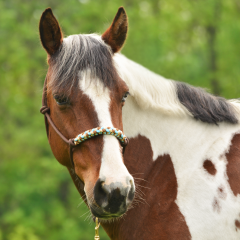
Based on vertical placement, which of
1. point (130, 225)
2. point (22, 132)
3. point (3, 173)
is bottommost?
point (3, 173)

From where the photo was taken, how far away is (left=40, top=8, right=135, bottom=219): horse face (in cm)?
231

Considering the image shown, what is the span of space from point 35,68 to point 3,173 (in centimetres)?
496

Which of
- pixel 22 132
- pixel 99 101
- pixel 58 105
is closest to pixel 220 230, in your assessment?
pixel 99 101

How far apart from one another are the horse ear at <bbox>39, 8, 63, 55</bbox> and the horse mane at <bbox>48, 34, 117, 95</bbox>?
0.06m

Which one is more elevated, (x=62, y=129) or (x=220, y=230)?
(x=62, y=129)

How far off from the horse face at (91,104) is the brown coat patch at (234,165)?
3.36 ft

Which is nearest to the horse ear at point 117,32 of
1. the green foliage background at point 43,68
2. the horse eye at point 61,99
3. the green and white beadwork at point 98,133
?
the horse eye at point 61,99

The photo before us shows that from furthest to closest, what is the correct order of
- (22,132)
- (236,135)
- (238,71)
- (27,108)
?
(27,108) < (22,132) < (238,71) < (236,135)

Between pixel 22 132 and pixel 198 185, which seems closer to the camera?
pixel 198 185

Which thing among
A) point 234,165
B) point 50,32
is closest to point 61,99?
point 50,32

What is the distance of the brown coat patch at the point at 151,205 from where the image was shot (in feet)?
8.97

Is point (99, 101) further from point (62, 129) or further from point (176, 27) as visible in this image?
point (176, 27)

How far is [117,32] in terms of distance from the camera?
9.83 ft

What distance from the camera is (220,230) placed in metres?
2.64
